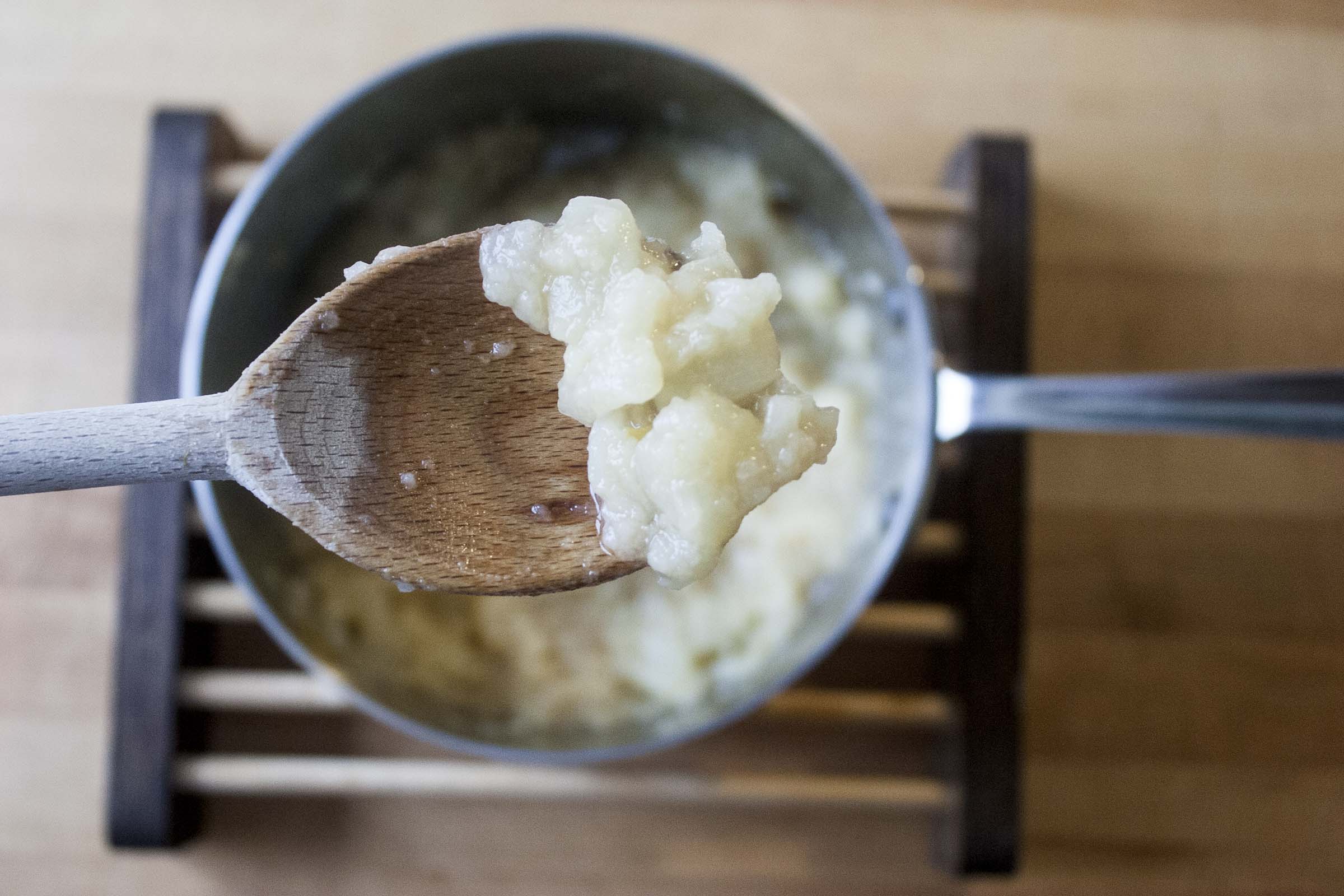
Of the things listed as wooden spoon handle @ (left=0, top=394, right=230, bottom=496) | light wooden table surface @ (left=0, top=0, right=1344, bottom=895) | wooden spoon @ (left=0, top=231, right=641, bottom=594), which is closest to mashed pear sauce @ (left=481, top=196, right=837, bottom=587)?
wooden spoon @ (left=0, top=231, right=641, bottom=594)

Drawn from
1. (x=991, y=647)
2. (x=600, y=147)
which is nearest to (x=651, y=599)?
(x=991, y=647)

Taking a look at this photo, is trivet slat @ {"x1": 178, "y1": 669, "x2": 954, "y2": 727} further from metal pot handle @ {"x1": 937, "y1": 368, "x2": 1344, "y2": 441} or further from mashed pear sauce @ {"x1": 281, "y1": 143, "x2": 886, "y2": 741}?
metal pot handle @ {"x1": 937, "y1": 368, "x2": 1344, "y2": 441}

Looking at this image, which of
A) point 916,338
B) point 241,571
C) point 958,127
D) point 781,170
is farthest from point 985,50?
point 241,571

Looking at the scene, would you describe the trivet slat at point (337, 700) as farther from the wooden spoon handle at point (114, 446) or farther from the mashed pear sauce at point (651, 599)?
the wooden spoon handle at point (114, 446)

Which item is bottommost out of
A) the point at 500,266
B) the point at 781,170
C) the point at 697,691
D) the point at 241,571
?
the point at 697,691

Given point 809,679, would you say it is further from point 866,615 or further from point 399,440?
point 399,440

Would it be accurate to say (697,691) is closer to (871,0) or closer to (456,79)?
(456,79)
